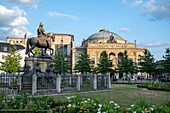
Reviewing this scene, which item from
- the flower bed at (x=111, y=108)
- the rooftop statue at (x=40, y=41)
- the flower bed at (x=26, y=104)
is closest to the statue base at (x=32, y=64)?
the rooftop statue at (x=40, y=41)

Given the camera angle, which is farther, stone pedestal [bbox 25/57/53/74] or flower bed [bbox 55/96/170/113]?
stone pedestal [bbox 25/57/53/74]

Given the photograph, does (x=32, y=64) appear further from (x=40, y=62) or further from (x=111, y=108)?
(x=111, y=108)

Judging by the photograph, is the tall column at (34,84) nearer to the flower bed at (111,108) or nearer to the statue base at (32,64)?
the statue base at (32,64)

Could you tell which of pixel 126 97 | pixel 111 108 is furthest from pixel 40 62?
pixel 111 108

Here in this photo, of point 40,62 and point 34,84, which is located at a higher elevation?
point 40,62

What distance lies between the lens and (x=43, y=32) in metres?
18.4

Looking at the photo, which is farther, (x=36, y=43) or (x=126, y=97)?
(x=36, y=43)

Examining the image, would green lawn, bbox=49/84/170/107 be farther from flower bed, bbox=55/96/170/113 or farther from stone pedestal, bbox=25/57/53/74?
stone pedestal, bbox=25/57/53/74

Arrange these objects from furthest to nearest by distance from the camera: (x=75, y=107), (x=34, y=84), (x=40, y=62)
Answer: (x=40, y=62)
(x=34, y=84)
(x=75, y=107)

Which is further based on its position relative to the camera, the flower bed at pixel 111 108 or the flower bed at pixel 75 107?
the flower bed at pixel 75 107

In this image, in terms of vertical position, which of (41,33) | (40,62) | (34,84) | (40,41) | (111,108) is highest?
(41,33)

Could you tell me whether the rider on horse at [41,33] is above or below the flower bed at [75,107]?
above

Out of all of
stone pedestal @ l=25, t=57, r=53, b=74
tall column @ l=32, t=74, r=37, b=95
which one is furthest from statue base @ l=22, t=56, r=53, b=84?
tall column @ l=32, t=74, r=37, b=95

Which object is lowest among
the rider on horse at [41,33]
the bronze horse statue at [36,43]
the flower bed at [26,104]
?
the flower bed at [26,104]
